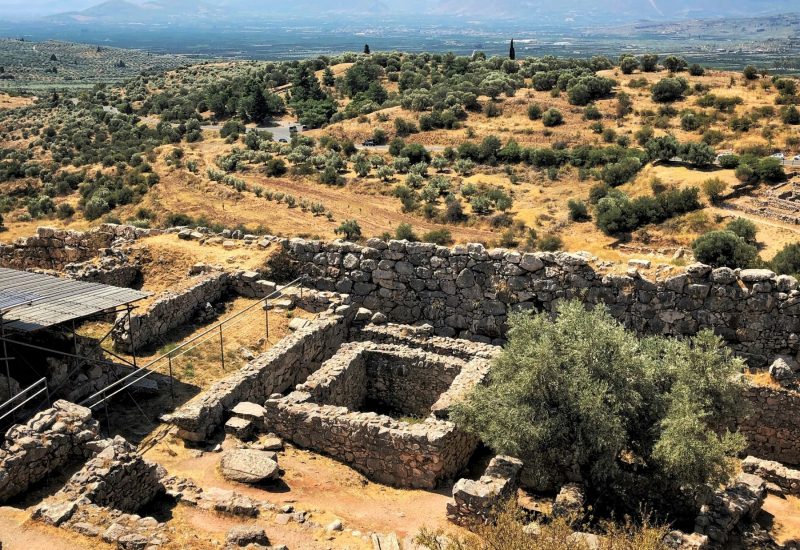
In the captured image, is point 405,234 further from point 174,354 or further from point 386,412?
point 174,354

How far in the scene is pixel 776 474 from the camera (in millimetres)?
12508

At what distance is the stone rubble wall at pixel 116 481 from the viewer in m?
9.66

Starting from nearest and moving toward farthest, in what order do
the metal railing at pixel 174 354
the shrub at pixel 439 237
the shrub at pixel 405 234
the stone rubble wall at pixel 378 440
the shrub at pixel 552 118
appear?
the stone rubble wall at pixel 378 440 < the metal railing at pixel 174 354 < the shrub at pixel 405 234 < the shrub at pixel 439 237 < the shrub at pixel 552 118

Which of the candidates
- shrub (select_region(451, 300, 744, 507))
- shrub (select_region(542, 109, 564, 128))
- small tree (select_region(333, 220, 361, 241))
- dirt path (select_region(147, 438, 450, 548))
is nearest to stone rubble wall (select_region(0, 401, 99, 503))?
dirt path (select_region(147, 438, 450, 548))

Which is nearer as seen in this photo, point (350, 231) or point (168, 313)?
point (168, 313)

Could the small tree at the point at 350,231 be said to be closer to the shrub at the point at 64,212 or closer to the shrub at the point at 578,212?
the shrub at the point at 578,212

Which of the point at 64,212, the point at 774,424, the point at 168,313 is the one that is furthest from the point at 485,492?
the point at 64,212

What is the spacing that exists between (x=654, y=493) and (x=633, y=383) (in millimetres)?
1692

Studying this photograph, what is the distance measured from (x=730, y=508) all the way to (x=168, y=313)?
A: 12065mm

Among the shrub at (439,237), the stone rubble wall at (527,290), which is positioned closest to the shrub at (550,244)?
the shrub at (439,237)

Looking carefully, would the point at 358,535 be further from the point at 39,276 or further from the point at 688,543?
the point at 39,276

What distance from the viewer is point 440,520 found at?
10.7 m

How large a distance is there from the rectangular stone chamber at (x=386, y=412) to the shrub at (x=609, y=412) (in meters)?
1.13

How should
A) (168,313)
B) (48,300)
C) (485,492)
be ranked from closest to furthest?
(485,492) < (48,300) < (168,313)
